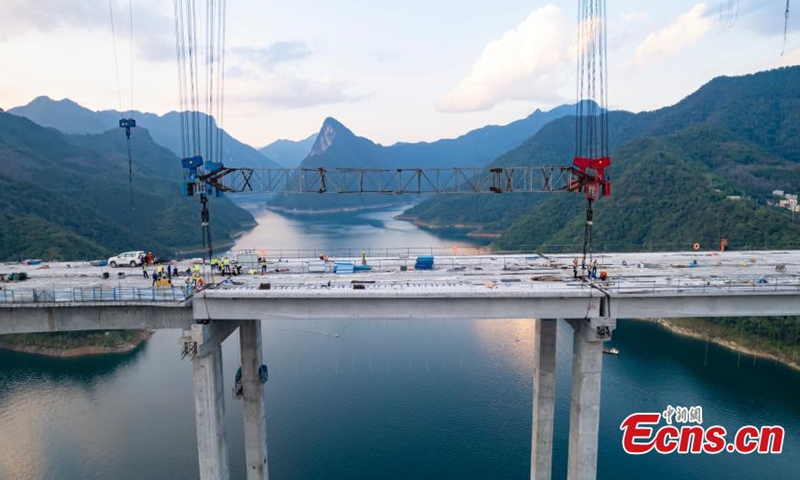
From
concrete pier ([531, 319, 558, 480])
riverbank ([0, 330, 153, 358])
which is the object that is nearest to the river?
riverbank ([0, 330, 153, 358])

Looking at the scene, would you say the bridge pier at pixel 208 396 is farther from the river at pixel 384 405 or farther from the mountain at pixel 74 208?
the mountain at pixel 74 208

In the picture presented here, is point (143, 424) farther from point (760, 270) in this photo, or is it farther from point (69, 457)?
point (760, 270)

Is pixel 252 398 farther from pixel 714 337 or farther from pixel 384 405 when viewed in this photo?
pixel 714 337

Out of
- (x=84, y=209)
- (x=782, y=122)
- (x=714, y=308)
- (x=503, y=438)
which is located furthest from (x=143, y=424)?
(x=782, y=122)

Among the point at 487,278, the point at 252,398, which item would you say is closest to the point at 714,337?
the point at 487,278

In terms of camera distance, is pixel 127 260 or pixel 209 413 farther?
pixel 127 260

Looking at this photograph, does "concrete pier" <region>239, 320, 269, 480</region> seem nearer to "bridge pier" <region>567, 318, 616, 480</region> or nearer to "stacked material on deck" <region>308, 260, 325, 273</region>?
"stacked material on deck" <region>308, 260, 325, 273</region>
